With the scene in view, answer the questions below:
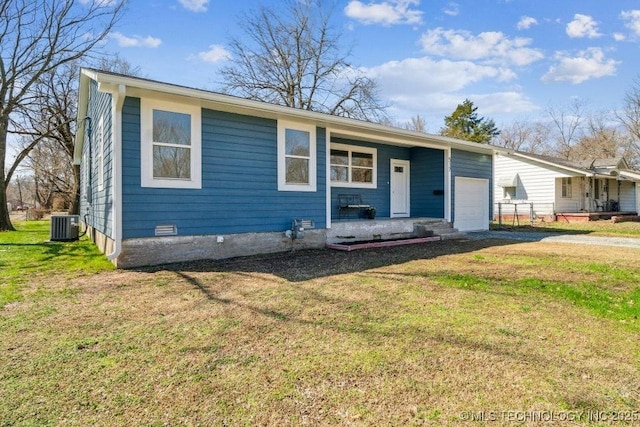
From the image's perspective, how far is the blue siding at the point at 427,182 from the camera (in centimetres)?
1134

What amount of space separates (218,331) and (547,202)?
61.4 feet

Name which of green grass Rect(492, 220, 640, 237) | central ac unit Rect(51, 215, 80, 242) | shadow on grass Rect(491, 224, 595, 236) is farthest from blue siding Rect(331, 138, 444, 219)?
central ac unit Rect(51, 215, 80, 242)

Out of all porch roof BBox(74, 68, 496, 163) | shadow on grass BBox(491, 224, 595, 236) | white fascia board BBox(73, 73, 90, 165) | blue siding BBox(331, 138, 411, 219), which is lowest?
shadow on grass BBox(491, 224, 595, 236)

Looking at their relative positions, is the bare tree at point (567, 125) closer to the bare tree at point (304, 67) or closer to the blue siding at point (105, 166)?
the bare tree at point (304, 67)

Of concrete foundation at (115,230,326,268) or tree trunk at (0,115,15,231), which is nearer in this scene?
concrete foundation at (115,230,326,268)

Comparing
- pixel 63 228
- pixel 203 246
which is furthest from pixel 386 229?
pixel 63 228

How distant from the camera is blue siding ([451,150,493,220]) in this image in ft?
37.4

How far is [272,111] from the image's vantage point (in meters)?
7.25

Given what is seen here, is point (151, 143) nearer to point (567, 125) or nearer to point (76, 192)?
point (76, 192)

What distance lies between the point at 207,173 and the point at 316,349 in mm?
4837

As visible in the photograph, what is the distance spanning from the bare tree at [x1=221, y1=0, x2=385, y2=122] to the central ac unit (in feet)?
45.4

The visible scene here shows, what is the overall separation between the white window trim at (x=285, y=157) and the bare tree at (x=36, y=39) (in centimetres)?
1278

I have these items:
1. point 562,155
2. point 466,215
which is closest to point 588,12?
point 466,215

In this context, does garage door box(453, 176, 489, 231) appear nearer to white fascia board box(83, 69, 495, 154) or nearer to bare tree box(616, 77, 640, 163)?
white fascia board box(83, 69, 495, 154)
